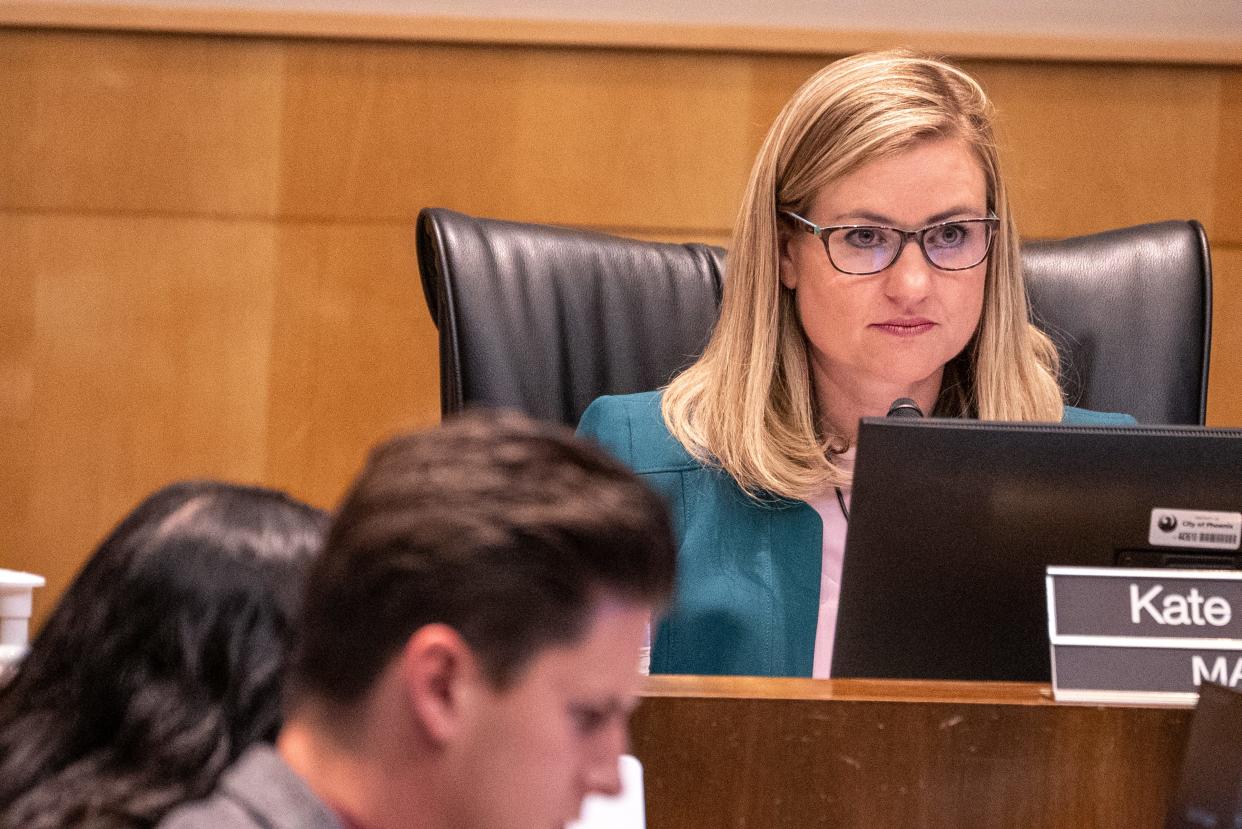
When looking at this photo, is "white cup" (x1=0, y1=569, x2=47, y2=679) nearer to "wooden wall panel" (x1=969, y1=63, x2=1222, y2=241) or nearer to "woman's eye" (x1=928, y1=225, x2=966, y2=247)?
"woman's eye" (x1=928, y1=225, x2=966, y2=247)

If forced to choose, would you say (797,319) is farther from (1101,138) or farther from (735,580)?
(1101,138)

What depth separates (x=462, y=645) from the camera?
0.57m

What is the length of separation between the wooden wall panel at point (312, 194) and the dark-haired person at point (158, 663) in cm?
191

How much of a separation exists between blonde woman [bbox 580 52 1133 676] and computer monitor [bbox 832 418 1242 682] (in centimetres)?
48

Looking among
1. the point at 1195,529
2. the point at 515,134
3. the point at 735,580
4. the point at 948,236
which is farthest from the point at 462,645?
the point at 515,134

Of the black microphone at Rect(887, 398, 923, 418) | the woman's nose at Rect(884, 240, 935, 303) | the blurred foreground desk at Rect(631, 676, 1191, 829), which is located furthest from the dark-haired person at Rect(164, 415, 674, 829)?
the woman's nose at Rect(884, 240, 935, 303)

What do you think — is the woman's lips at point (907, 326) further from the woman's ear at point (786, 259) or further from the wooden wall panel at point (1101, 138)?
the wooden wall panel at point (1101, 138)

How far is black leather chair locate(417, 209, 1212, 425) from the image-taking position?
5.60 ft

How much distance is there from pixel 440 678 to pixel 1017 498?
1.91 feet

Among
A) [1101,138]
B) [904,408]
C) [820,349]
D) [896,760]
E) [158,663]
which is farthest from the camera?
[1101,138]

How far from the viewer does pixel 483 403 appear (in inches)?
65.5

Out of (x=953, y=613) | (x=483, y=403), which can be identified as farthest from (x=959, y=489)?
(x=483, y=403)

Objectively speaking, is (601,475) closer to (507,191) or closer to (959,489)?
(959,489)

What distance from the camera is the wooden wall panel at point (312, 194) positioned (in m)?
2.56
